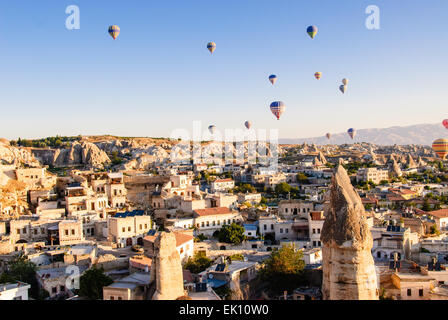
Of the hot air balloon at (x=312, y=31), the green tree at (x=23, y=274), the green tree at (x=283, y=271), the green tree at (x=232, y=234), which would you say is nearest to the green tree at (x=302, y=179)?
the hot air balloon at (x=312, y=31)

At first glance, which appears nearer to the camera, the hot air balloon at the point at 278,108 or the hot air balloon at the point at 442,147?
the hot air balloon at the point at 278,108

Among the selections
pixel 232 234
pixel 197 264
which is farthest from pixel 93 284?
pixel 232 234

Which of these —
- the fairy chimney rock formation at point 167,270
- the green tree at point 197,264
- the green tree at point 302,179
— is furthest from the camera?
the green tree at point 302,179

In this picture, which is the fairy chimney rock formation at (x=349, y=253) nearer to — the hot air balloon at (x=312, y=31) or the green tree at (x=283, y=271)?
the green tree at (x=283, y=271)

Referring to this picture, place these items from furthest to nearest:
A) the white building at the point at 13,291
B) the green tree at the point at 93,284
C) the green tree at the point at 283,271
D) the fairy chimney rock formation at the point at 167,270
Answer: the green tree at the point at 283,271 → the green tree at the point at 93,284 → the white building at the point at 13,291 → the fairy chimney rock formation at the point at 167,270

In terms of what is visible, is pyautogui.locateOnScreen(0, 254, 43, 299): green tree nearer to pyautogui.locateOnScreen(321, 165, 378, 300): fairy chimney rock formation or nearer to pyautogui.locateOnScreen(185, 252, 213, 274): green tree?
pyautogui.locateOnScreen(185, 252, 213, 274): green tree
